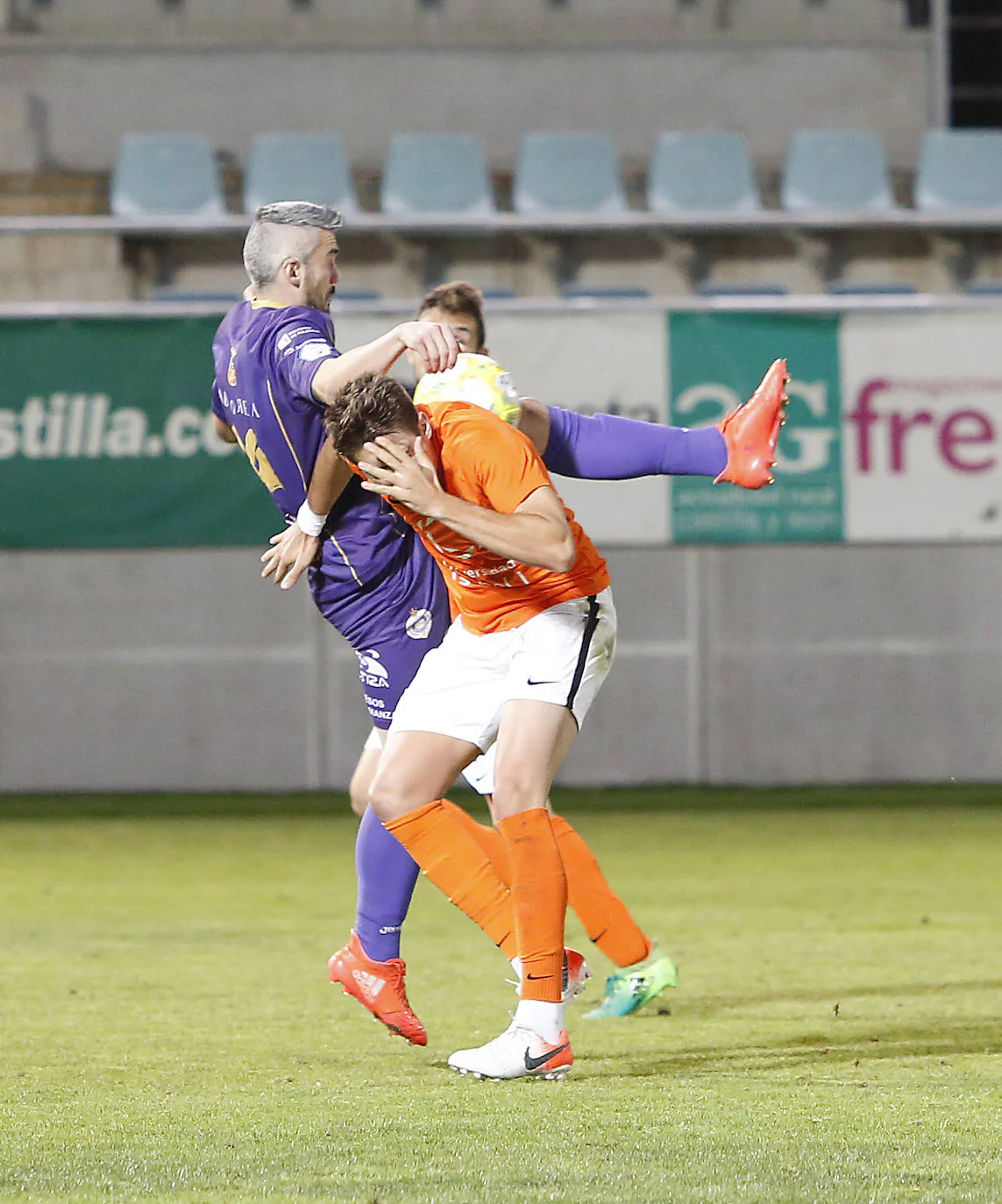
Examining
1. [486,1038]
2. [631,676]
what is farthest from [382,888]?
[631,676]

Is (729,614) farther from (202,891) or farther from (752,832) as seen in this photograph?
(202,891)

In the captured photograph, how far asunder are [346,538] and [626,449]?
74cm

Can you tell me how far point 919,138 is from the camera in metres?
15.3

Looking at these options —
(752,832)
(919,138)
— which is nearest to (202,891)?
(752,832)

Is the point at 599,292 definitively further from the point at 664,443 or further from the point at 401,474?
the point at 401,474

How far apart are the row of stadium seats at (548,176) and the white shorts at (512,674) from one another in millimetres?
10155

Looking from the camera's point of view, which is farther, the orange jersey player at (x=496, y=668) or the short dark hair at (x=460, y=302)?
the short dark hair at (x=460, y=302)

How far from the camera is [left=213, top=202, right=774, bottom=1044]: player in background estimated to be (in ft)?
14.4

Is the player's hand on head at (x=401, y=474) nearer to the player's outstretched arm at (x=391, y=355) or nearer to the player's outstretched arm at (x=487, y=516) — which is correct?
the player's outstretched arm at (x=487, y=516)

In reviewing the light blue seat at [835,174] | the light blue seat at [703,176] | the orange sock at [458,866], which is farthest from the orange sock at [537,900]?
the light blue seat at [835,174]

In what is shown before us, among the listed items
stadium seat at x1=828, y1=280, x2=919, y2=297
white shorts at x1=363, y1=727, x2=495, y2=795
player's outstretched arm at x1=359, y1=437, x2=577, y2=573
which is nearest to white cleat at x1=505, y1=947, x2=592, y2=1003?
white shorts at x1=363, y1=727, x2=495, y2=795

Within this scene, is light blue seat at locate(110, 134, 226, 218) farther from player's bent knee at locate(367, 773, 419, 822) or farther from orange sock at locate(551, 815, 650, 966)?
player's bent knee at locate(367, 773, 419, 822)

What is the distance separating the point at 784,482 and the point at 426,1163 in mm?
8821

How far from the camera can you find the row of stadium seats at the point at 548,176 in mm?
14078
